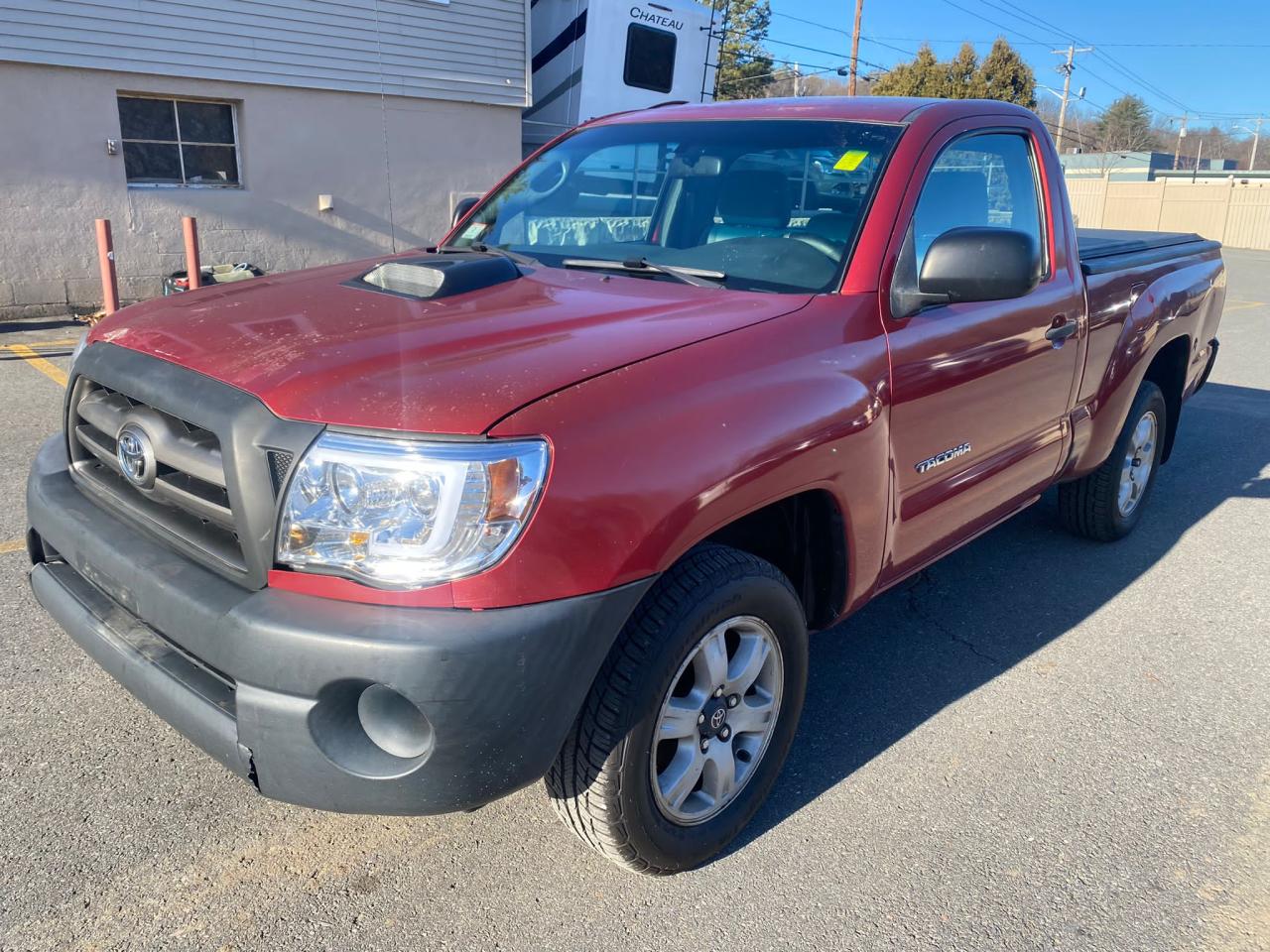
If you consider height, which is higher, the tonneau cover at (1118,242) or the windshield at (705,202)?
the windshield at (705,202)

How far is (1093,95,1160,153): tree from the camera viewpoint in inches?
2876

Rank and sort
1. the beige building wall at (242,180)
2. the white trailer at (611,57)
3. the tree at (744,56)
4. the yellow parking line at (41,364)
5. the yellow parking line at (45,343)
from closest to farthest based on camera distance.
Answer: the yellow parking line at (41,364), the yellow parking line at (45,343), the beige building wall at (242,180), the white trailer at (611,57), the tree at (744,56)

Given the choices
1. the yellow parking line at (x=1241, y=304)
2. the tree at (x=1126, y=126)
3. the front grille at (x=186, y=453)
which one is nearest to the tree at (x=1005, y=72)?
the yellow parking line at (x=1241, y=304)

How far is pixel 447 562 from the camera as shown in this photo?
1882mm

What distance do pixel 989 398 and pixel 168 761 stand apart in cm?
270

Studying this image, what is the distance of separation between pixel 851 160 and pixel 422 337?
1537 millimetres

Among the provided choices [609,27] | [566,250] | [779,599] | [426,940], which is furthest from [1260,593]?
[609,27]

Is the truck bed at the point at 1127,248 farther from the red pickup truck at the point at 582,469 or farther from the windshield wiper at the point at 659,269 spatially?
the windshield wiper at the point at 659,269

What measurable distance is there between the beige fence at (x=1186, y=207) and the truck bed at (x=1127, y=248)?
30.4 metres

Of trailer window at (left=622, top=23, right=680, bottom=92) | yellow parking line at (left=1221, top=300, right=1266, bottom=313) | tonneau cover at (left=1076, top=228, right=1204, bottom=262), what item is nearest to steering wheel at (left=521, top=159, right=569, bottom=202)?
tonneau cover at (left=1076, top=228, right=1204, bottom=262)

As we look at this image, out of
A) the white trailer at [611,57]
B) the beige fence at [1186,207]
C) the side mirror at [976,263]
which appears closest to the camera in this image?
the side mirror at [976,263]

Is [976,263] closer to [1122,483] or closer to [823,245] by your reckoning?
[823,245]

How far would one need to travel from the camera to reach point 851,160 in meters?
3.05

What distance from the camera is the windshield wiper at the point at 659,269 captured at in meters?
2.87
